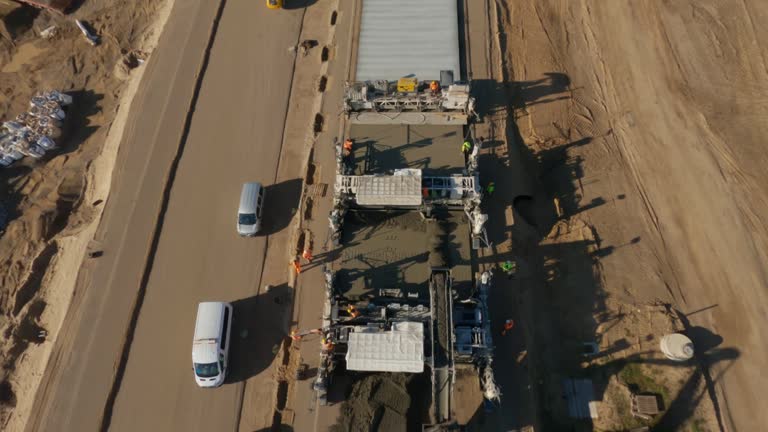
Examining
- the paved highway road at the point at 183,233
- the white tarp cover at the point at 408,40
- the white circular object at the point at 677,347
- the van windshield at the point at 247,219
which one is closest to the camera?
the white circular object at the point at 677,347

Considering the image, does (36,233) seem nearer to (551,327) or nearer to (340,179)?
(340,179)

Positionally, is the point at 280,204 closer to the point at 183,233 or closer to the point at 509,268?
the point at 183,233

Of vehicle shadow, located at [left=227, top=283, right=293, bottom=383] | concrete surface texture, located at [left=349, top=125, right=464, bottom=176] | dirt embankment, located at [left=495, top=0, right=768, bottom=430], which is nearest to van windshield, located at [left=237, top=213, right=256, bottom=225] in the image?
vehicle shadow, located at [left=227, top=283, right=293, bottom=383]

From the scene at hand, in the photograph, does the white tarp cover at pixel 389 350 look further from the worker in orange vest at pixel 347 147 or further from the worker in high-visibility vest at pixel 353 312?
the worker in orange vest at pixel 347 147

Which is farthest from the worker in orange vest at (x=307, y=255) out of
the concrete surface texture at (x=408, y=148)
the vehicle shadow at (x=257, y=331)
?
the concrete surface texture at (x=408, y=148)

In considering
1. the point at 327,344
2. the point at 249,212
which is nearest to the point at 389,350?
the point at 327,344

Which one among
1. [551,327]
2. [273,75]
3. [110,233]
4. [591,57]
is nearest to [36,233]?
[110,233]
